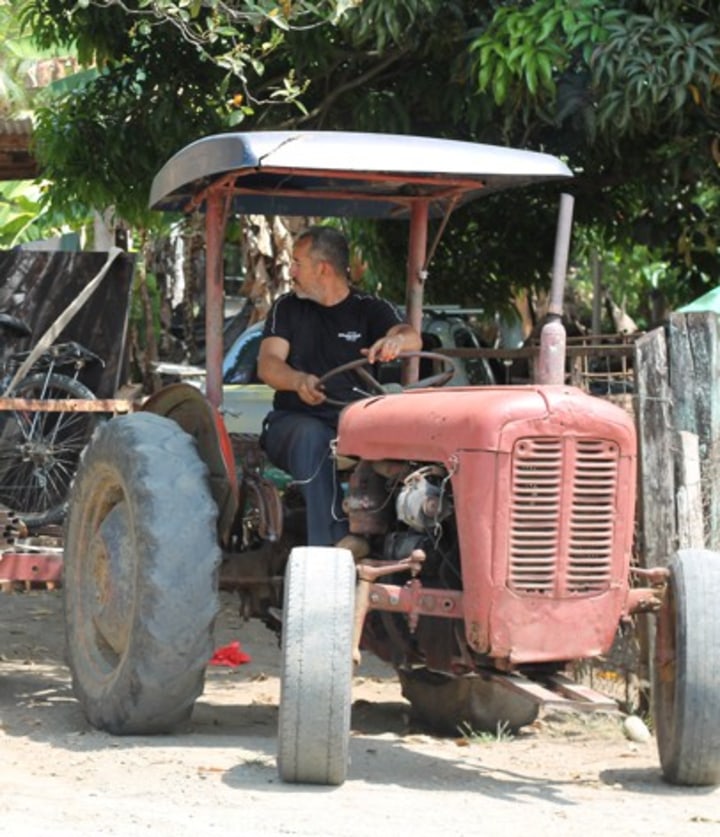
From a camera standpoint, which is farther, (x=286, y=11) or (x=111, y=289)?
(x=111, y=289)

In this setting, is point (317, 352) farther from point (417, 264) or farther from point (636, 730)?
point (636, 730)

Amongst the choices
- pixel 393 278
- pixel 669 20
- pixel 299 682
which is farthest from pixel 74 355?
pixel 299 682

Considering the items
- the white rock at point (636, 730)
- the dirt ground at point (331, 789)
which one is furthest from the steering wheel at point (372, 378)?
the white rock at point (636, 730)

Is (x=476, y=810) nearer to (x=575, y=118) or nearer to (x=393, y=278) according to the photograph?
(x=575, y=118)

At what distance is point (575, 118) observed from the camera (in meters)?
10.9

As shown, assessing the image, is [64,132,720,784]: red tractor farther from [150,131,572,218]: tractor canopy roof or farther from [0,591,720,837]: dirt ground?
[0,591,720,837]: dirt ground

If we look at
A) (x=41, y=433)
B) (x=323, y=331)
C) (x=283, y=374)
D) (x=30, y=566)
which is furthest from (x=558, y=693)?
(x=41, y=433)

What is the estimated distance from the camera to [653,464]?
8.52 meters

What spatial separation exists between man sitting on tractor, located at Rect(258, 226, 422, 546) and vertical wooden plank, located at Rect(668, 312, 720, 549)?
1.27 metres

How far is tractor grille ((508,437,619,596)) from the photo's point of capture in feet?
21.7

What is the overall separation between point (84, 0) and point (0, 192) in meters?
15.8

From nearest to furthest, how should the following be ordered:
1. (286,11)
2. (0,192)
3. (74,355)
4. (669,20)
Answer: (286,11), (669,20), (74,355), (0,192)

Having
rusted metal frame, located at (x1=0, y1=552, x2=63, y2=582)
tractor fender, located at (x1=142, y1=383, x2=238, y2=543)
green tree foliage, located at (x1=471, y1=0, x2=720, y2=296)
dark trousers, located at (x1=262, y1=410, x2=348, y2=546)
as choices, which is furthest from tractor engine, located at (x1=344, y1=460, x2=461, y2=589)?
green tree foliage, located at (x1=471, y1=0, x2=720, y2=296)

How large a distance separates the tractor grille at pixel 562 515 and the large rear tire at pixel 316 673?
2.00ft
